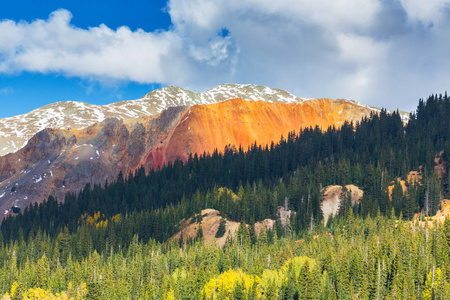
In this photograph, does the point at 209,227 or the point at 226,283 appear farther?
the point at 209,227

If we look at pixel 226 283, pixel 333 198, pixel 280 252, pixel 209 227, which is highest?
pixel 333 198

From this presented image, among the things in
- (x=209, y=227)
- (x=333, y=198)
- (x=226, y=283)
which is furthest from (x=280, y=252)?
(x=333, y=198)

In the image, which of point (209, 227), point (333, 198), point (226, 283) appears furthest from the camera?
point (333, 198)

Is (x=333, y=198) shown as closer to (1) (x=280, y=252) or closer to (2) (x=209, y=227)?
(2) (x=209, y=227)

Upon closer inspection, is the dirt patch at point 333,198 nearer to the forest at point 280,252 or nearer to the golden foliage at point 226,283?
the forest at point 280,252

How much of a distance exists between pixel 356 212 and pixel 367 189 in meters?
15.2

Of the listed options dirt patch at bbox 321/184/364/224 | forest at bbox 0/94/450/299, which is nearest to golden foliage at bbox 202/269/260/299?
forest at bbox 0/94/450/299

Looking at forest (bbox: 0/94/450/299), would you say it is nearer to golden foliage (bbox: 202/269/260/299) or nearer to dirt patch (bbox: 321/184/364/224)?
golden foliage (bbox: 202/269/260/299)

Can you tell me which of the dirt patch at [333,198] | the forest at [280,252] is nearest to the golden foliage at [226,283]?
the forest at [280,252]

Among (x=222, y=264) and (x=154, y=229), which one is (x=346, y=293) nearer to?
(x=222, y=264)

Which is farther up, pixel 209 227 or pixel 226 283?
pixel 209 227

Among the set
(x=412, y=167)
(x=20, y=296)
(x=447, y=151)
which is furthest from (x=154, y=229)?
(x=447, y=151)

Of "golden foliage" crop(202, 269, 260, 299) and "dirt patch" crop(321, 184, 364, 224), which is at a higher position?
"dirt patch" crop(321, 184, 364, 224)

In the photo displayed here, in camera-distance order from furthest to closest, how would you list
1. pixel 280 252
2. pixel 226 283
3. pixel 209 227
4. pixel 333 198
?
pixel 333 198
pixel 209 227
pixel 280 252
pixel 226 283
